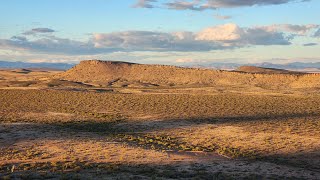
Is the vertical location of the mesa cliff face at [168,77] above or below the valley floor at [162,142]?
above

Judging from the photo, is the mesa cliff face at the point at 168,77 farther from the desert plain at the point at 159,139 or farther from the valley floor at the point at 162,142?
the valley floor at the point at 162,142

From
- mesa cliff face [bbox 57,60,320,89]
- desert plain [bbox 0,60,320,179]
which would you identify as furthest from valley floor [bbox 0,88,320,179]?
mesa cliff face [bbox 57,60,320,89]

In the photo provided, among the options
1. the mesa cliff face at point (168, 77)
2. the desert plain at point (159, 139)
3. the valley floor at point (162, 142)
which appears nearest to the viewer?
the valley floor at point (162, 142)

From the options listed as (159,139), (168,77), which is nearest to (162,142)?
(159,139)

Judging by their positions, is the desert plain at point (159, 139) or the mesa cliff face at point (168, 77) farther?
the mesa cliff face at point (168, 77)

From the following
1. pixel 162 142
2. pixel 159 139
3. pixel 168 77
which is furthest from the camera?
pixel 168 77

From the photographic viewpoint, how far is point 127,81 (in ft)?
385

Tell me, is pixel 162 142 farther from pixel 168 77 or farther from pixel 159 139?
pixel 168 77

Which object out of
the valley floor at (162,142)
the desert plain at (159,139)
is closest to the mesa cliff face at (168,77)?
the desert plain at (159,139)

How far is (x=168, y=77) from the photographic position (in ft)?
393

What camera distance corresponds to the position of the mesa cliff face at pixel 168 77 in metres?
105

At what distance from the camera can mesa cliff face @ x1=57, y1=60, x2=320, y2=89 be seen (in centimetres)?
10531

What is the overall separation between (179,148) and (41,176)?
1046cm

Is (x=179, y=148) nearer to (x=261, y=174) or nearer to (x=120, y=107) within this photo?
(x=261, y=174)
